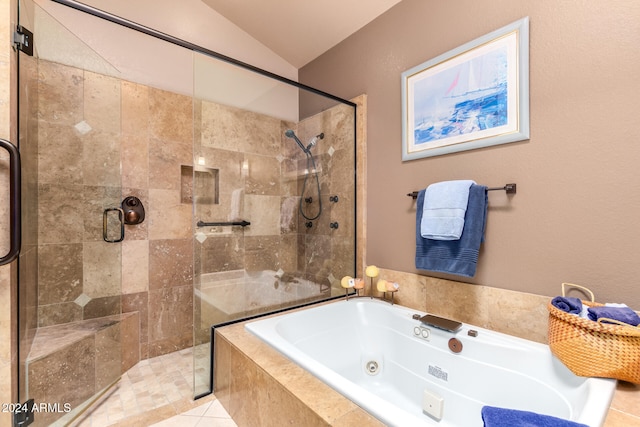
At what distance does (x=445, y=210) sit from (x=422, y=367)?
91cm

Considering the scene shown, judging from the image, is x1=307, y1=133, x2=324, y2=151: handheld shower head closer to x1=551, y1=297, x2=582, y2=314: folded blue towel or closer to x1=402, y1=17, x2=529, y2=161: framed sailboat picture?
x1=402, y1=17, x2=529, y2=161: framed sailboat picture

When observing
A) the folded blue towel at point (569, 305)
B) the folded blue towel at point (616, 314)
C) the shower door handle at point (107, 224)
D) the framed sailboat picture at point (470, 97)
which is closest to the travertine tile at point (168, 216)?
the shower door handle at point (107, 224)

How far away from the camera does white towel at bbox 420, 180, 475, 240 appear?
1.62 m

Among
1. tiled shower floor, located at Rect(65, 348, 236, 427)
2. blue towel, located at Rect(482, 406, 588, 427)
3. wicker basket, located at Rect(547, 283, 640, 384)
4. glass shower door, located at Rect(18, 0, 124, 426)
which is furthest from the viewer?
tiled shower floor, located at Rect(65, 348, 236, 427)

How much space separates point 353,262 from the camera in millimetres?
2434

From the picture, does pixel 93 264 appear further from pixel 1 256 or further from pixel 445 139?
pixel 445 139

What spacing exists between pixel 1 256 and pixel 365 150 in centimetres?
213

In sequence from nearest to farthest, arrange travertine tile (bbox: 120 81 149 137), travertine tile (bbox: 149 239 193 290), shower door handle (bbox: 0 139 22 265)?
shower door handle (bbox: 0 139 22 265) → travertine tile (bbox: 120 81 149 137) → travertine tile (bbox: 149 239 193 290)

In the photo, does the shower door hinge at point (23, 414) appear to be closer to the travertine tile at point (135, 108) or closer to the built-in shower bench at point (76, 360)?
the built-in shower bench at point (76, 360)

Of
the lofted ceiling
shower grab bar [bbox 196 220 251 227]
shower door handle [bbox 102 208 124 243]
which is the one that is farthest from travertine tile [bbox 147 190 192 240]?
the lofted ceiling

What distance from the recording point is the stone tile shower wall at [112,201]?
1780mm

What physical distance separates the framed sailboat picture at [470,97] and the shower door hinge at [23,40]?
204 centimetres

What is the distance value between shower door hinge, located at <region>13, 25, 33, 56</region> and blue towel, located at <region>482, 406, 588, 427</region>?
2.21 m

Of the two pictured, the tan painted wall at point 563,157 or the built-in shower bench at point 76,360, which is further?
the built-in shower bench at point 76,360
